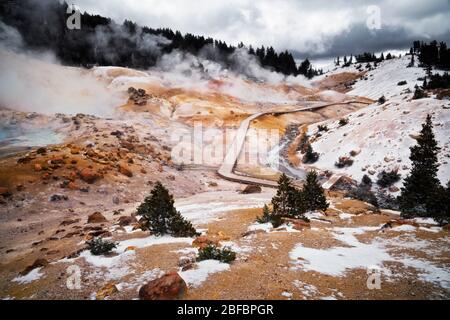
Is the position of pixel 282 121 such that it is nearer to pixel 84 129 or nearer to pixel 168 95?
pixel 168 95

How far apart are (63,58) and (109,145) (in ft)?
254

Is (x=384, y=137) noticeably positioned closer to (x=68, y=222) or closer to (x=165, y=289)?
(x=68, y=222)

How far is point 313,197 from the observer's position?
20.2 m

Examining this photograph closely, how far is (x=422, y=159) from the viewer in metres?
27.7

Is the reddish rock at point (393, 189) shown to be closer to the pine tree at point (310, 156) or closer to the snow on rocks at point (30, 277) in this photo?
the pine tree at point (310, 156)

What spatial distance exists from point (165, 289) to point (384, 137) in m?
47.4

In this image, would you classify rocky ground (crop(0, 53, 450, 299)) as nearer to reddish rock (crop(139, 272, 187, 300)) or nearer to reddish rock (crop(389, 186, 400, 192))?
reddish rock (crop(139, 272, 187, 300))

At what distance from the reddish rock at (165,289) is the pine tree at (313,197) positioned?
13309 mm

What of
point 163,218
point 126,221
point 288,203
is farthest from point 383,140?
point 163,218

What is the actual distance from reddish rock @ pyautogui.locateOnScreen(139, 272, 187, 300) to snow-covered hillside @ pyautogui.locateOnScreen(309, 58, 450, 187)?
36.6 metres

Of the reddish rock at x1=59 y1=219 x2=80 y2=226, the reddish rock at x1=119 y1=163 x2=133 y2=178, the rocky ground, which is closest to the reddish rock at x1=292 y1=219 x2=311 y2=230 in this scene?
the rocky ground

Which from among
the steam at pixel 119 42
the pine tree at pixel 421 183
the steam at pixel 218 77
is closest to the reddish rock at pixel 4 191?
the pine tree at pixel 421 183

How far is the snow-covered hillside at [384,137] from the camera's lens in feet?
136

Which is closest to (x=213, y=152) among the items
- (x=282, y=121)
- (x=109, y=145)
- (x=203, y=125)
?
(x=203, y=125)
